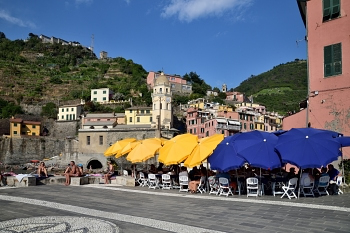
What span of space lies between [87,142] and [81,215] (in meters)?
53.2

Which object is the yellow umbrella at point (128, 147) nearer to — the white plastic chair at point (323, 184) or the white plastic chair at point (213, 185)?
the white plastic chair at point (213, 185)

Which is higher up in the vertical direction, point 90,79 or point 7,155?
point 90,79

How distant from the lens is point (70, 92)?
96.1m

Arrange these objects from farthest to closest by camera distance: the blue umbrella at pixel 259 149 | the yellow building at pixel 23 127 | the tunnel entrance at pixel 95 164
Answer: the yellow building at pixel 23 127
the tunnel entrance at pixel 95 164
the blue umbrella at pixel 259 149

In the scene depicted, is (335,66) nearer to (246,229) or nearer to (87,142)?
(246,229)

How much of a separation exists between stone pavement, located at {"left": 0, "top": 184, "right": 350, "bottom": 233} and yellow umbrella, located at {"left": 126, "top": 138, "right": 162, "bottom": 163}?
397cm

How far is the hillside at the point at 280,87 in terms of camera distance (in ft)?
342

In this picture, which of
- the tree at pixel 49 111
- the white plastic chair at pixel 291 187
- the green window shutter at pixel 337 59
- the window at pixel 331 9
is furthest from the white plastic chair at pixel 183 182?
the tree at pixel 49 111

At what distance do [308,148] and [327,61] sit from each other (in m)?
7.19

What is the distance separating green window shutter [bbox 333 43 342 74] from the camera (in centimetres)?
1511

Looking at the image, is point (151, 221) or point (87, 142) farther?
→ point (87, 142)

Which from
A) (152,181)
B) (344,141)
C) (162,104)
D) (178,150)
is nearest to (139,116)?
(162,104)

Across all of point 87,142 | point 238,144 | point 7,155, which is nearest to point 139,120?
point 87,142

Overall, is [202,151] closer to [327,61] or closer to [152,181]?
[152,181]
